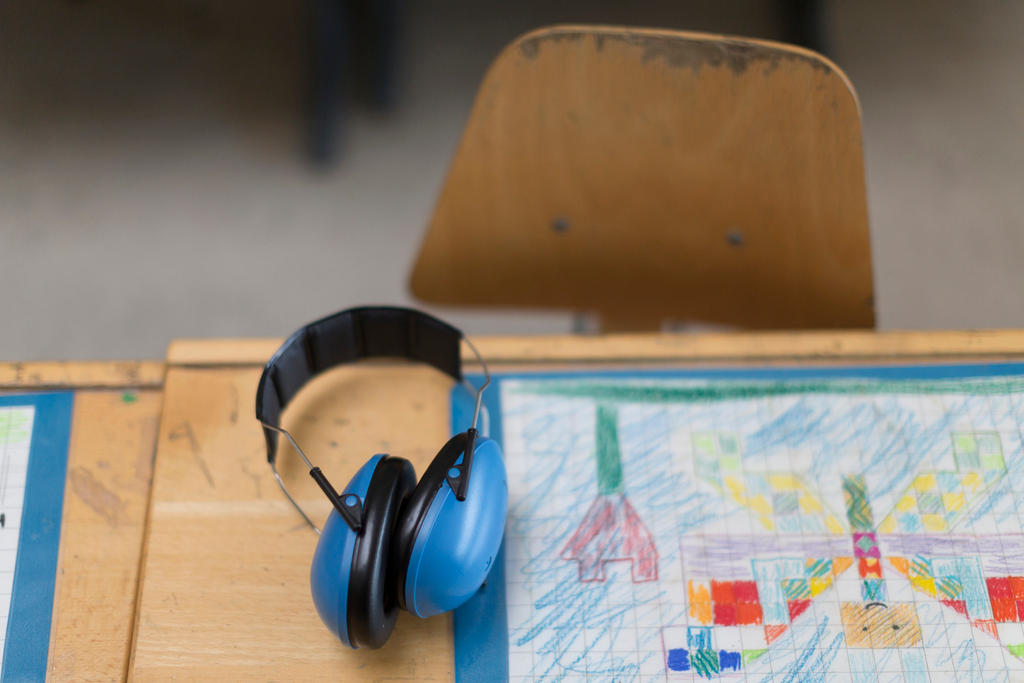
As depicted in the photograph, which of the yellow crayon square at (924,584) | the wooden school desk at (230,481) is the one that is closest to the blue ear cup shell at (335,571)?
the wooden school desk at (230,481)

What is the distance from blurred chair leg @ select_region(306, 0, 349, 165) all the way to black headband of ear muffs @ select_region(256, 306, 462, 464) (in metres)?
1.01

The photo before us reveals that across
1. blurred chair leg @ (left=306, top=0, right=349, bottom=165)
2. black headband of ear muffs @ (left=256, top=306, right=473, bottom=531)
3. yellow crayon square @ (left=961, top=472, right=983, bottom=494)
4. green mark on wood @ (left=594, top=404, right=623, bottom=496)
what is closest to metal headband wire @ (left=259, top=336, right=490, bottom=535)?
black headband of ear muffs @ (left=256, top=306, right=473, bottom=531)

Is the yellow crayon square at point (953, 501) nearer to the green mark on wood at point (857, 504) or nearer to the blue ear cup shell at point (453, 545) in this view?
the green mark on wood at point (857, 504)

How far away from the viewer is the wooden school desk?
741 millimetres

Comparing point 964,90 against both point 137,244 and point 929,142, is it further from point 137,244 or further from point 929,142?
point 137,244

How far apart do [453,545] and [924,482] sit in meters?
0.47

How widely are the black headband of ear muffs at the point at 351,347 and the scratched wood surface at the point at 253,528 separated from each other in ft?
0.06

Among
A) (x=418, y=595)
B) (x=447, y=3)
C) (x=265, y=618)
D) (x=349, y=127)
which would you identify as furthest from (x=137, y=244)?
(x=418, y=595)

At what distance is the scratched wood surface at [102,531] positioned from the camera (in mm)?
747

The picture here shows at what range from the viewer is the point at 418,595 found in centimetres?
67

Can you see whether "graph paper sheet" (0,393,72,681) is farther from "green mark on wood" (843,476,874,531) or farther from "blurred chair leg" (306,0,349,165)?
"blurred chair leg" (306,0,349,165)

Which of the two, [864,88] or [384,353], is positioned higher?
[864,88]

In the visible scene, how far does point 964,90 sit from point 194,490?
1.86m

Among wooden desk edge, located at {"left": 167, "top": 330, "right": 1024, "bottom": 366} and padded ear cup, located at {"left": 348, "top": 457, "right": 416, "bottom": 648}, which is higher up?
wooden desk edge, located at {"left": 167, "top": 330, "right": 1024, "bottom": 366}
